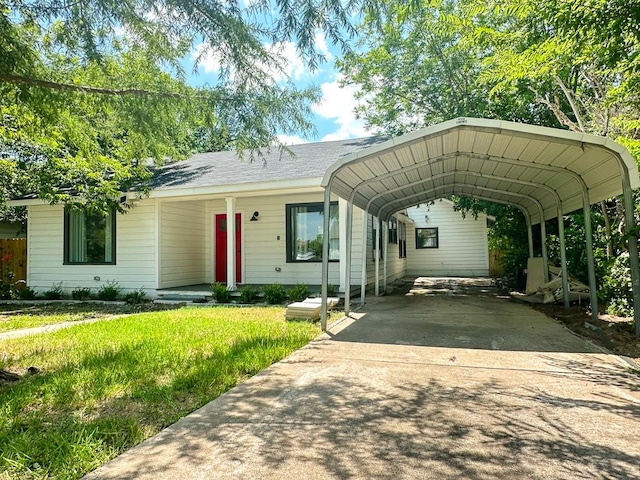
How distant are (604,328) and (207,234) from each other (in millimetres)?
9614

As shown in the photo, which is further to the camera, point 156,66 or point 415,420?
point 156,66

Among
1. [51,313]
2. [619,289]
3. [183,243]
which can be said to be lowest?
[51,313]

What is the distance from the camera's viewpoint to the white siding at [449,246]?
1786 cm

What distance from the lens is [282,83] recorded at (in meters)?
4.48

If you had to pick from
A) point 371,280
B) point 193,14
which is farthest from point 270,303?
point 193,14

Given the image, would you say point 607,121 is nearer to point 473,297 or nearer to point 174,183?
point 473,297

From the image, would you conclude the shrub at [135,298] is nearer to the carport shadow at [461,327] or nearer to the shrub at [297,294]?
the shrub at [297,294]

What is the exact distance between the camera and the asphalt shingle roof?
9.38 meters

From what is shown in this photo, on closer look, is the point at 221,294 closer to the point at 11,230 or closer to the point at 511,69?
the point at 511,69

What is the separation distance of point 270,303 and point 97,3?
6.34m

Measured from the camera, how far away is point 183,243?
10.9 meters

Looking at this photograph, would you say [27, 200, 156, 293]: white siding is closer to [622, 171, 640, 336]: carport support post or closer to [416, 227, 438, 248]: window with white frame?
[622, 171, 640, 336]: carport support post

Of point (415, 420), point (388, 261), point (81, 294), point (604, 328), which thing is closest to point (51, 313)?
point (81, 294)

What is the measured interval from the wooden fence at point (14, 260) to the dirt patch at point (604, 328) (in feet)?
44.9
